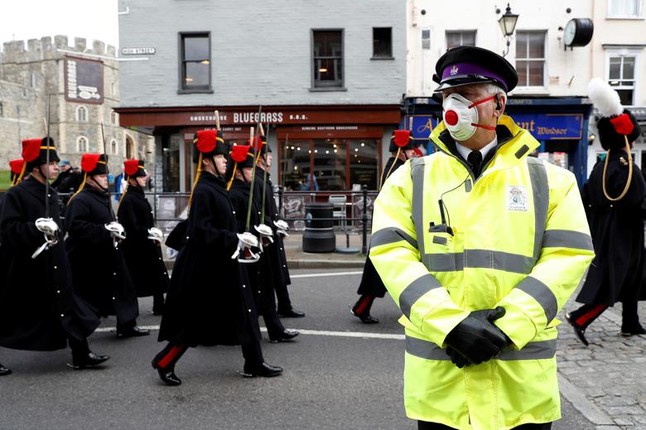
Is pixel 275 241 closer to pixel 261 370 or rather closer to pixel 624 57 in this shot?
pixel 261 370

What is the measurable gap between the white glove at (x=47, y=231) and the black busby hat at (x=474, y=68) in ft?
13.0

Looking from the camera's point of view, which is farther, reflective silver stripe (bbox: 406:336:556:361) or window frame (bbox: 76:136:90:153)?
window frame (bbox: 76:136:90:153)

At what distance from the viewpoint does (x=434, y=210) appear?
7.55ft

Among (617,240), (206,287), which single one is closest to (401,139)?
(617,240)

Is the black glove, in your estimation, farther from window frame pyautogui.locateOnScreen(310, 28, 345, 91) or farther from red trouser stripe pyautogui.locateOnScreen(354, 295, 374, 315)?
window frame pyautogui.locateOnScreen(310, 28, 345, 91)

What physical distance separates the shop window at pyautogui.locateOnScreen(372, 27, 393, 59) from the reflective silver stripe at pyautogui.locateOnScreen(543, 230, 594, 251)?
18.1 m

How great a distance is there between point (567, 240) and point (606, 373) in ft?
11.1

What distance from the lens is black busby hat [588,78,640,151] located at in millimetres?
5805

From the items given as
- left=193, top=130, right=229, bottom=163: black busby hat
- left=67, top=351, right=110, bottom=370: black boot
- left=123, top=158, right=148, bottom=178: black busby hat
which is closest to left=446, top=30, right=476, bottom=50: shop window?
left=123, top=158, right=148, bottom=178: black busby hat

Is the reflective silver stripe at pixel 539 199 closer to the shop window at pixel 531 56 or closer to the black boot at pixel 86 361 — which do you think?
the black boot at pixel 86 361

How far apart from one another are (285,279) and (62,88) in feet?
254

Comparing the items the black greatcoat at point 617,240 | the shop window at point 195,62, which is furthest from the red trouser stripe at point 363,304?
the shop window at point 195,62

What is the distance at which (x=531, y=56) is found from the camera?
19.7 meters

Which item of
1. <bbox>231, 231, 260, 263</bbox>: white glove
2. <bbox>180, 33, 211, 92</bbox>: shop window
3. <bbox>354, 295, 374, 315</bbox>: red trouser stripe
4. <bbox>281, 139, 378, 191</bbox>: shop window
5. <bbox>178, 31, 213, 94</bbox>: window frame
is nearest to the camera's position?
<bbox>231, 231, 260, 263</bbox>: white glove
